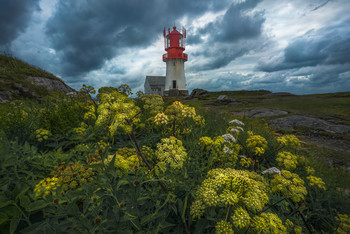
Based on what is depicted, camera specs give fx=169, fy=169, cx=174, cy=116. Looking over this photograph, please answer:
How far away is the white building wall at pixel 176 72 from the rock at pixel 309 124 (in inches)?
1144

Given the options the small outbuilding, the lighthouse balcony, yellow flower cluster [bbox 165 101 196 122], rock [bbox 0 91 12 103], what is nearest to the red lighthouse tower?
the lighthouse balcony

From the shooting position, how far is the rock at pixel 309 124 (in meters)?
7.70

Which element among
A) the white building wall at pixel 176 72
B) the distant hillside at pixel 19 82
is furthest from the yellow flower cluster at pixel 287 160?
the white building wall at pixel 176 72

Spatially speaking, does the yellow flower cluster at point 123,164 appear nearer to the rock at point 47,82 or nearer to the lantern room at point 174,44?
the rock at point 47,82

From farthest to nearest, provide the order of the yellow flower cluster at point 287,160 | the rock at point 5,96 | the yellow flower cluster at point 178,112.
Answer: the rock at point 5,96 → the yellow flower cluster at point 178,112 → the yellow flower cluster at point 287,160

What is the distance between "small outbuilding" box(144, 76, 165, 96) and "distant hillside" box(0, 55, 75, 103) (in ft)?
97.1

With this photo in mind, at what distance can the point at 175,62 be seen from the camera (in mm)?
36188

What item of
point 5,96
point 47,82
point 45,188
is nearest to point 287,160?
point 45,188

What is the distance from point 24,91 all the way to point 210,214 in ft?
47.9

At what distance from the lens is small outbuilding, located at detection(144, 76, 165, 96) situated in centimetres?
4541

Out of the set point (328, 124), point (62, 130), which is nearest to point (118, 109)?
point (62, 130)

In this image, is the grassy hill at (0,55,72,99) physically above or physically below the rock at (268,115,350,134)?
above

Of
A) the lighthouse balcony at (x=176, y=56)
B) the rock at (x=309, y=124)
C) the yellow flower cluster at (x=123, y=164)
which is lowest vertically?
the rock at (x=309, y=124)

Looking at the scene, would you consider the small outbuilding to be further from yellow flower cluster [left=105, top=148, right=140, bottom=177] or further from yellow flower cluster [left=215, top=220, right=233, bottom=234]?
yellow flower cluster [left=215, top=220, right=233, bottom=234]
